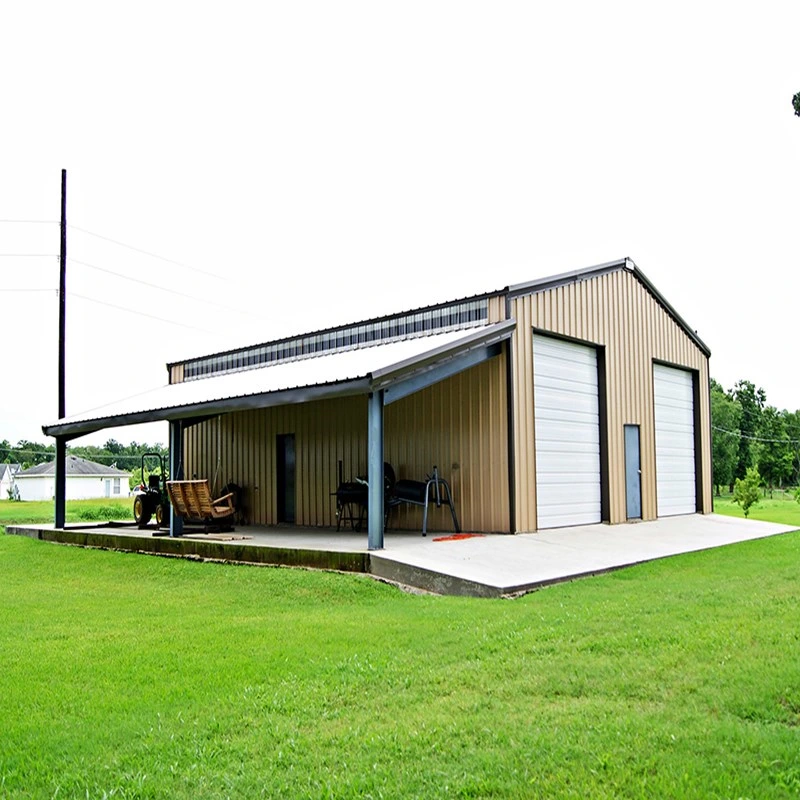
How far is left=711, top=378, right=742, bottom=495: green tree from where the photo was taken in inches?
2009

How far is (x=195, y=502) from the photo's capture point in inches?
531

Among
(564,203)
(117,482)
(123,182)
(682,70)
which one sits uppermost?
(123,182)

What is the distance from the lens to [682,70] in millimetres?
6652

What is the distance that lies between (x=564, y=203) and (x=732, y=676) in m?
13.6

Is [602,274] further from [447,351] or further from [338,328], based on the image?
[447,351]

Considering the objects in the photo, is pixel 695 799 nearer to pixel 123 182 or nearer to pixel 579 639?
pixel 579 639

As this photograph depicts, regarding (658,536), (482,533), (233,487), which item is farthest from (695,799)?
(233,487)

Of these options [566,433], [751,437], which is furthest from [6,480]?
[566,433]

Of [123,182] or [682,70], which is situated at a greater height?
[123,182]

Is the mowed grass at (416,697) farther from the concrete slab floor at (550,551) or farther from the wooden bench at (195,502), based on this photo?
the wooden bench at (195,502)

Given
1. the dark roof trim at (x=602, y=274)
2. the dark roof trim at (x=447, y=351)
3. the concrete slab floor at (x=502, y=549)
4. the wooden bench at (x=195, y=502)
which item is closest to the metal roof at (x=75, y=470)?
the concrete slab floor at (x=502, y=549)

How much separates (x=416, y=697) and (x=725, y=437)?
5164 cm

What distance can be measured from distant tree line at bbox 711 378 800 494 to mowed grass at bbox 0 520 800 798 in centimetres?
4503

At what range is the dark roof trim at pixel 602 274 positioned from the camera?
13.1 meters
